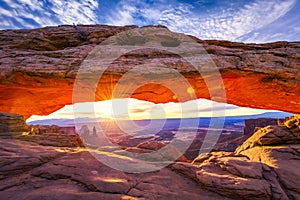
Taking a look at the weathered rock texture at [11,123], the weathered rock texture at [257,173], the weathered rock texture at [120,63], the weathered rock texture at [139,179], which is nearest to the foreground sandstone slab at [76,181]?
the weathered rock texture at [139,179]

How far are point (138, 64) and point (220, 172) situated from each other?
24.5ft

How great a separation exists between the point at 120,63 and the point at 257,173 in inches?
368

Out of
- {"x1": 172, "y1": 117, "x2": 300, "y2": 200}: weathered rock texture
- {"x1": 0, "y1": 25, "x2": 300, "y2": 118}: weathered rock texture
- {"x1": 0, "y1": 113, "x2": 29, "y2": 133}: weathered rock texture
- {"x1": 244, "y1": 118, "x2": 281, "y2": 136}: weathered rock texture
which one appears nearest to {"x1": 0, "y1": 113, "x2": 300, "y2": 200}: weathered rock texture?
{"x1": 172, "y1": 117, "x2": 300, "y2": 200}: weathered rock texture

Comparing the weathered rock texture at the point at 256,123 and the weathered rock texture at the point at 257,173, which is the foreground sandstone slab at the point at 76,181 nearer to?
the weathered rock texture at the point at 257,173

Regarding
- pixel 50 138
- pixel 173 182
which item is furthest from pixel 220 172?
pixel 50 138

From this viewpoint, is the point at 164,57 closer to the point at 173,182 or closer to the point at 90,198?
the point at 173,182

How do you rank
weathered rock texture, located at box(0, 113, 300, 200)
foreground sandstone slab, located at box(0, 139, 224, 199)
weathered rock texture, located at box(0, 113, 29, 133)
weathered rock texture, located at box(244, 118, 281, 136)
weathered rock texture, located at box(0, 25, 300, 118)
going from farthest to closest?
weathered rock texture, located at box(244, 118, 281, 136)
weathered rock texture, located at box(0, 113, 29, 133)
weathered rock texture, located at box(0, 25, 300, 118)
weathered rock texture, located at box(0, 113, 300, 200)
foreground sandstone slab, located at box(0, 139, 224, 199)

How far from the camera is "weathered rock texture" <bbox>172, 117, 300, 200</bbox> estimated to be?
7018 millimetres

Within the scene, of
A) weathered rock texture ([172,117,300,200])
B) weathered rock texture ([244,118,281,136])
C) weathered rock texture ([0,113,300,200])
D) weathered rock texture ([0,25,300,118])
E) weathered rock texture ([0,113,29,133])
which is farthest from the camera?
weathered rock texture ([244,118,281,136])

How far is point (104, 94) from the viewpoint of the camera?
1448 cm

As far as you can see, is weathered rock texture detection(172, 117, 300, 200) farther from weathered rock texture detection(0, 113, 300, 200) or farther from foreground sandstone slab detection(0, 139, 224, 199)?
foreground sandstone slab detection(0, 139, 224, 199)

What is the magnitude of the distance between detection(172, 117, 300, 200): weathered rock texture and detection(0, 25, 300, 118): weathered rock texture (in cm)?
451

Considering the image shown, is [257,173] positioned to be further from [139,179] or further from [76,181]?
[76,181]

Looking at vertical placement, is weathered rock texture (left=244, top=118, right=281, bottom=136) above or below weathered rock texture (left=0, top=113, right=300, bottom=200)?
above
